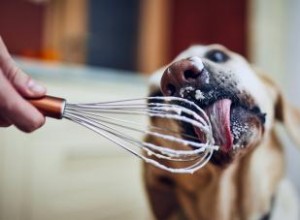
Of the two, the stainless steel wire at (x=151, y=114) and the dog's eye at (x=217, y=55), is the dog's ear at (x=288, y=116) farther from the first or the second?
the stainless steel wire at (x=151, y=114)

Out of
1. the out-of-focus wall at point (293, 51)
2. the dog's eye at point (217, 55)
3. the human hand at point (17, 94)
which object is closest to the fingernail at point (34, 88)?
the human hand at point (17, 94)

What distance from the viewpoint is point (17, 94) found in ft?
0.64

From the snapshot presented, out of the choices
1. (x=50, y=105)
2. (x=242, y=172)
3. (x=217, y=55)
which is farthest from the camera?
(x=242, y=172)

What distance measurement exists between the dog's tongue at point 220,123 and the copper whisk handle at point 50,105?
0.26 ft

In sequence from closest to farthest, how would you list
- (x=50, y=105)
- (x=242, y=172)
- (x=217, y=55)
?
1. (x=50, y=105)
2. (x=217, y=55)
3. (x=242, y=172)

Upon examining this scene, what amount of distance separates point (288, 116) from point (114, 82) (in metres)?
0.24

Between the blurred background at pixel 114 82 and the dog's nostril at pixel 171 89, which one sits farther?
the blurred background at pixel 114 82

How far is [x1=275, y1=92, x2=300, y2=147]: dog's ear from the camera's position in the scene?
0.40 metres

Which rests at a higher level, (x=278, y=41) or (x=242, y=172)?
(x=278, y=41)

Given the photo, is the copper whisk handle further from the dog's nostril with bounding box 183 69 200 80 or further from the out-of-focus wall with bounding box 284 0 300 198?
the out-of-focus wall with bounding box 284 0 300 198

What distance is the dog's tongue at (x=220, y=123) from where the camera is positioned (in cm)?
21

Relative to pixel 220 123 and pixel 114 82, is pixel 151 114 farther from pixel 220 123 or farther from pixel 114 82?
pixel 114 82

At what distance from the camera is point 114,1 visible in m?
0.85

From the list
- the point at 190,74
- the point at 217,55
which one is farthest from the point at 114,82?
the point at 190,74
